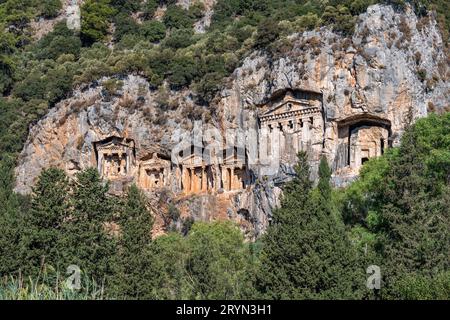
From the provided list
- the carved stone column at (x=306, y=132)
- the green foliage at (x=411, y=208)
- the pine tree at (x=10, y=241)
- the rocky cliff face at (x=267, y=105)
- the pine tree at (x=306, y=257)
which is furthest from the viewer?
the carved stone column at (x=306, y=132)

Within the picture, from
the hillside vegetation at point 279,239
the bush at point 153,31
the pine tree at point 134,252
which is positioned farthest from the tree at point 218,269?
the bush at point 153,31

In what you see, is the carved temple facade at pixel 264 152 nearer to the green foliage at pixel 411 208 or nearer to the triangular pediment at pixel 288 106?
the triangular pediment at pixel 288 106

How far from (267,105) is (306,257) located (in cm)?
3183

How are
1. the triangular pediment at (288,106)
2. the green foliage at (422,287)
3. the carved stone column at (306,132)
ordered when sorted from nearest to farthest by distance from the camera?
the green foliage at (422,287) < the carved stone column at (306,132) < the triangular pediment at (288,106)

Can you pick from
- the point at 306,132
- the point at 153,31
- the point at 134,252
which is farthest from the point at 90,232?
the point at 153,31

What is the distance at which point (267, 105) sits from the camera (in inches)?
2744

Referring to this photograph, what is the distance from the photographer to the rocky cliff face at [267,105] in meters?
64.9

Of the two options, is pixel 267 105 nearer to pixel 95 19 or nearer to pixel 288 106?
pixel 288 106

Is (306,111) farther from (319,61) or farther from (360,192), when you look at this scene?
(360,192)

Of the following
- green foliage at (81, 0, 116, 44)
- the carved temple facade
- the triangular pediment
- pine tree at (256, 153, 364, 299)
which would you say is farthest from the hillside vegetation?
green foliage at (81, 0, 116, 44)

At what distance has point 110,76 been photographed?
7725 centimetres

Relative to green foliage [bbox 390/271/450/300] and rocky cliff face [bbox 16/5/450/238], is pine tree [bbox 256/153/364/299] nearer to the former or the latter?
green foliage [bbox 390/271/450/300]

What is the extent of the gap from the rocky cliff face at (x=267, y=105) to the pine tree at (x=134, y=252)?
2219 centimetres
